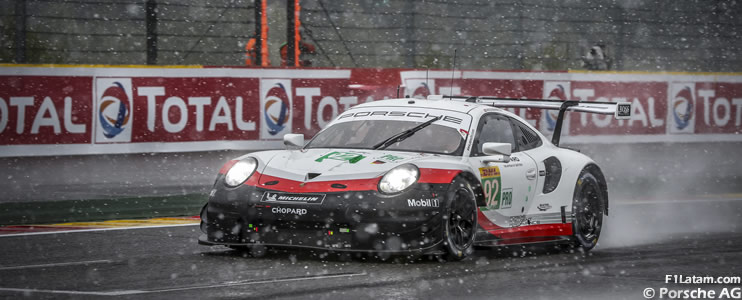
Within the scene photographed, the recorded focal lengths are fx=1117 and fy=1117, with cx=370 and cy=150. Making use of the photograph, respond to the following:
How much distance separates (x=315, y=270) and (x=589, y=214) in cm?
310

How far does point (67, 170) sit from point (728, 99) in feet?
37.0

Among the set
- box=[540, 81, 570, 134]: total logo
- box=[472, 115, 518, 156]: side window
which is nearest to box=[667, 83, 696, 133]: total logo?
box=[540, 81, 570, 134]: total logo

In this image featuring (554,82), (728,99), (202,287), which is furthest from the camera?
(728,99)

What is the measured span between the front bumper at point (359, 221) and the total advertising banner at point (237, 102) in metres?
3.56

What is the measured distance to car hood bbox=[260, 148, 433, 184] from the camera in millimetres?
7445

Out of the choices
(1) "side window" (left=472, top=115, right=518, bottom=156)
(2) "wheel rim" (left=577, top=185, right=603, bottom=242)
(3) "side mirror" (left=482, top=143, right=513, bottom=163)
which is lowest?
(2) "wheel rim" (left=577, top=185, right=603, bottom=242)

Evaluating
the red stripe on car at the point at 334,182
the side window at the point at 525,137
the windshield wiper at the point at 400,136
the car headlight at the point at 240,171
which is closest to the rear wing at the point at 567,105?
the side window at the point at 525,137

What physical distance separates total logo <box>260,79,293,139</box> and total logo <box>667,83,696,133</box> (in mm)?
6960

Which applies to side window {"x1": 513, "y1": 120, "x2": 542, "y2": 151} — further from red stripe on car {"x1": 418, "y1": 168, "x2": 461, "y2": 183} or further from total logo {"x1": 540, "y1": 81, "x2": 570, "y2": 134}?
total logo {"x1": 540, "y1": 81, "x2": 570, "y2": 134}

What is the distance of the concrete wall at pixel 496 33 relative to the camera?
18375mm

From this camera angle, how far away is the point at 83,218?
417 inches

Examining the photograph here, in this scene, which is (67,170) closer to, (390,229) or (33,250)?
(33,250)

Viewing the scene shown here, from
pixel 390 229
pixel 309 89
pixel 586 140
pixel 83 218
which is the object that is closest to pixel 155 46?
pixel 309 89

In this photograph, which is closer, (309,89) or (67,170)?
(67,170)
